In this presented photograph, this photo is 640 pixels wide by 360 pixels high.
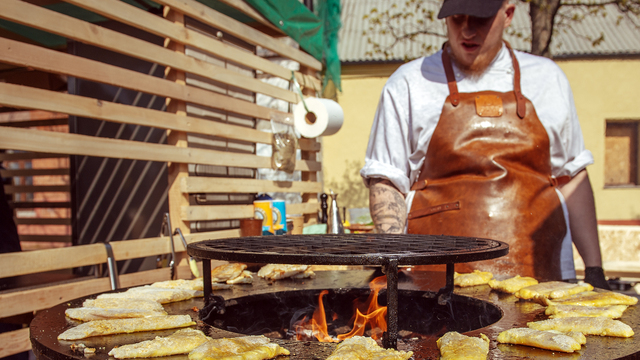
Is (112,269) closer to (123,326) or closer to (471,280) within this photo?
(123,326)

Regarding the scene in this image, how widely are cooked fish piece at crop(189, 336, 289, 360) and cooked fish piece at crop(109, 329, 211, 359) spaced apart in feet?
0.14

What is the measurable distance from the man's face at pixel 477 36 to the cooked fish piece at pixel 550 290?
4.16 feet

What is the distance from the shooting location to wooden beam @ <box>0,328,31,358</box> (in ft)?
7.84

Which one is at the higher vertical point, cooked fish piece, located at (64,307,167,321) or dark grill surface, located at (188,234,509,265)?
dark grill surface, located at (188,234,509,265)

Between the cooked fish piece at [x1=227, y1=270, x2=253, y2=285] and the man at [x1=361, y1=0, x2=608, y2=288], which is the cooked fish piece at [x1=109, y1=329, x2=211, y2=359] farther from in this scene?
the man at [x1=361, y1=0, x2=608, y2=288]

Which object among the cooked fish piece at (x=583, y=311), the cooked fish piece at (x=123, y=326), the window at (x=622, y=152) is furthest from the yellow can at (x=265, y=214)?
the window at (x=622, y=152)

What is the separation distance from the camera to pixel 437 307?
6.30 feet

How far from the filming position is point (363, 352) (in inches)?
44.8

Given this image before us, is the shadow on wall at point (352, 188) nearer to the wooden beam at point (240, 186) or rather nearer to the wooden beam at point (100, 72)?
the wooden beam at point (240, 186)

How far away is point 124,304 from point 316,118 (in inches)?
147

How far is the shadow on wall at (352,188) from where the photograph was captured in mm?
13289

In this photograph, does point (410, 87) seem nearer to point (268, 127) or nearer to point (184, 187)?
point (184, 187)

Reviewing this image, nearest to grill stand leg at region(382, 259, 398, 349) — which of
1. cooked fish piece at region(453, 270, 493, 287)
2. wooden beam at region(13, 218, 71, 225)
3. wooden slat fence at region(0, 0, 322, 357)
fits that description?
cooked fish piece at region(453, 270, 493, 287)

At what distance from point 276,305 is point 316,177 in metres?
3.98
